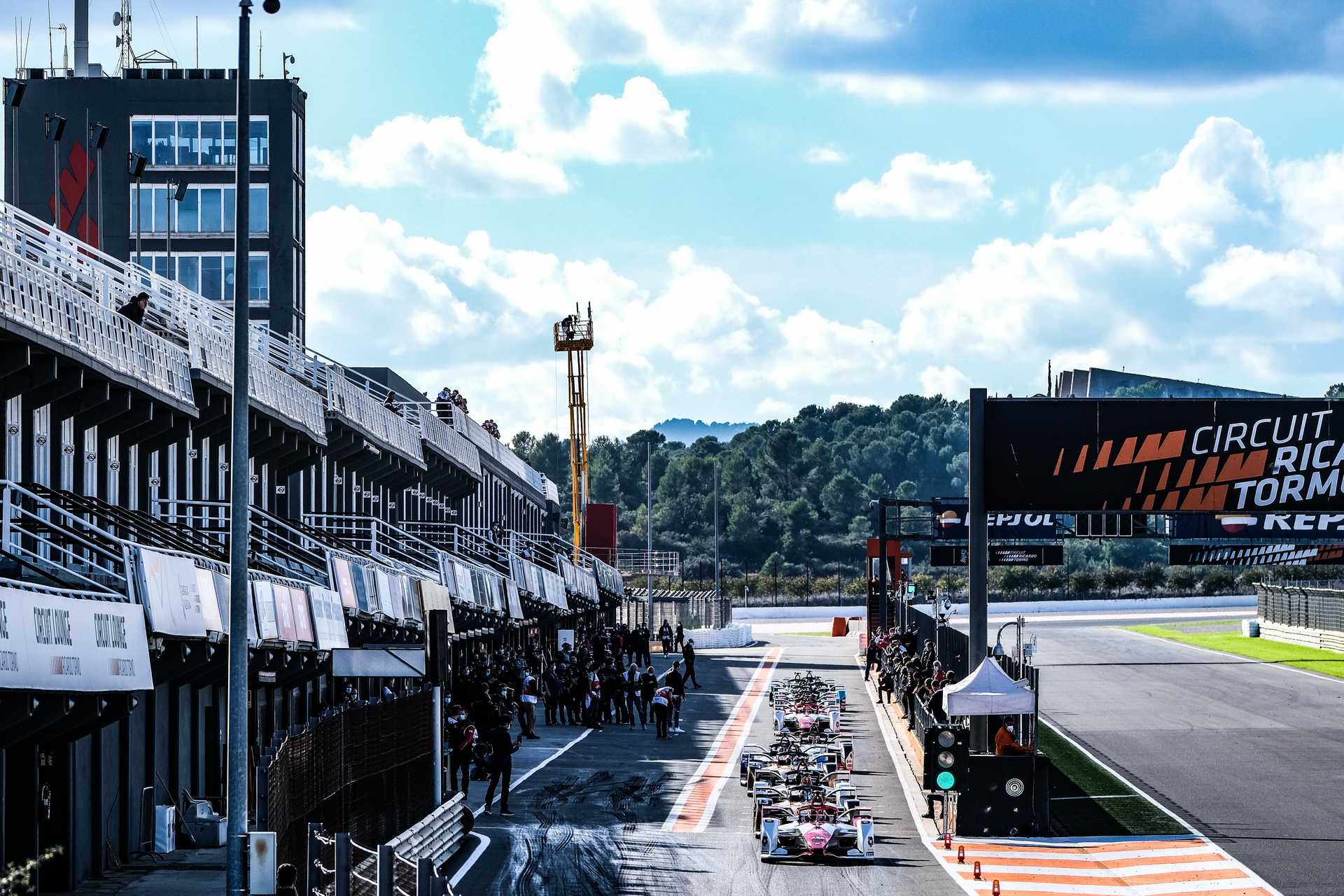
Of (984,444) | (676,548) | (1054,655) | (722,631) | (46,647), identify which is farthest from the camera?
(676,548)

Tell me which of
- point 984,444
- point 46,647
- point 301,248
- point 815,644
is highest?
point 301,248

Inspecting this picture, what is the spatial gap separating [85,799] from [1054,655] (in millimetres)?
56880

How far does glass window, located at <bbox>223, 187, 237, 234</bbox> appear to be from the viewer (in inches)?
2253

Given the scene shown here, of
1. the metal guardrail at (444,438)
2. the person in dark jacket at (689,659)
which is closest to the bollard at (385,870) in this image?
the metal guardrail at (444,438)

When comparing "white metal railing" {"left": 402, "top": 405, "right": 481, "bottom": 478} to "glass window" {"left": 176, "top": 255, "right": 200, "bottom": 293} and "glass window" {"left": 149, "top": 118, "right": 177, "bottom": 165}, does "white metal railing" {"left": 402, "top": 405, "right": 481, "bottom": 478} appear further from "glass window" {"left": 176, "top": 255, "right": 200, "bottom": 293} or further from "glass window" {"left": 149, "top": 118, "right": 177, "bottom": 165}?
"glass window" {"left": 149, "top": 118, "right": 177, "bottom": 165}

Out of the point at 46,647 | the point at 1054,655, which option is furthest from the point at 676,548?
the point at 46,647

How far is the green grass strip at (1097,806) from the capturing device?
27172 mm

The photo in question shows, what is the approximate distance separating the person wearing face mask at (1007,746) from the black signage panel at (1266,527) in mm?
5272

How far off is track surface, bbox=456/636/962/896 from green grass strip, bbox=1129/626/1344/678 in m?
30.4

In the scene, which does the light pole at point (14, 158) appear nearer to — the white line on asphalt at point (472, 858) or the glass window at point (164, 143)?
the glass window at point (164, 143)

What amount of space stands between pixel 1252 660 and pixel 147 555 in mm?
58650

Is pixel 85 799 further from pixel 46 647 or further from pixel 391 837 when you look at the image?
pixel 46 647

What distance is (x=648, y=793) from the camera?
32062 mm

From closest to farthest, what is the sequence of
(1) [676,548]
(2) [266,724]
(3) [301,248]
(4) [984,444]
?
(4) [984,444]
(2) [266,724]
(3) [301,248]
(1) [676,548]
